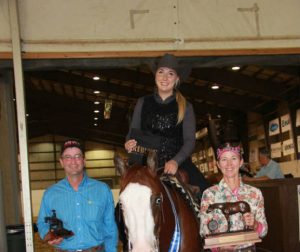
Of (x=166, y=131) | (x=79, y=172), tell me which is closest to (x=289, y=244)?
(x=166, y=131)

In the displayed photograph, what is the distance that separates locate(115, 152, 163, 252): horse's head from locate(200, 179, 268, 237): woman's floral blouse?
0.37m

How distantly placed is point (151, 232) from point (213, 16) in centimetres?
265

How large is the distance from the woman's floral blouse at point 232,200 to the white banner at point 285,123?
1165cm

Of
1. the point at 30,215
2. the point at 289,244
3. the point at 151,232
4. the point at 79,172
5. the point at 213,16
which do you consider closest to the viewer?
the point at 151,232

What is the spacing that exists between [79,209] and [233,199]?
104cm

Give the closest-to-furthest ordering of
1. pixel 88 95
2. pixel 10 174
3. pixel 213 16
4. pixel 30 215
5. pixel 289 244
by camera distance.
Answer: pixel 30 215 < pixel 213 16 < pixel 289 244 < pixel 10 174 < pixel 88 95

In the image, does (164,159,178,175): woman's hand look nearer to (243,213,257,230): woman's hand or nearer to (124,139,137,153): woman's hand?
(124,139,137,153): woman's hand

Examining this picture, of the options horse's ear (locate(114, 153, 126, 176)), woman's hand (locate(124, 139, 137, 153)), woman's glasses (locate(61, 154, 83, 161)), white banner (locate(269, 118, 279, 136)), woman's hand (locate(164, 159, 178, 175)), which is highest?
white banner (locate(269, 118, 279, 136))

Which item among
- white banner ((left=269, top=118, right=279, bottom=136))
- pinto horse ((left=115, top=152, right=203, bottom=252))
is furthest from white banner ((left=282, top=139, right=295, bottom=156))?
pinto horse ((left=115, top=152, right=203, bottom=252))

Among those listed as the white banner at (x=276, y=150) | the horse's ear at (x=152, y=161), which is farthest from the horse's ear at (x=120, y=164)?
the white banner at (x=276, y=150)

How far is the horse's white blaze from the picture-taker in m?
2.42

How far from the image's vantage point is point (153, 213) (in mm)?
2537

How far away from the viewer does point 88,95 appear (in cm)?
1903

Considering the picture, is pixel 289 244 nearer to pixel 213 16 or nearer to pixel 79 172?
pixel 213 16
